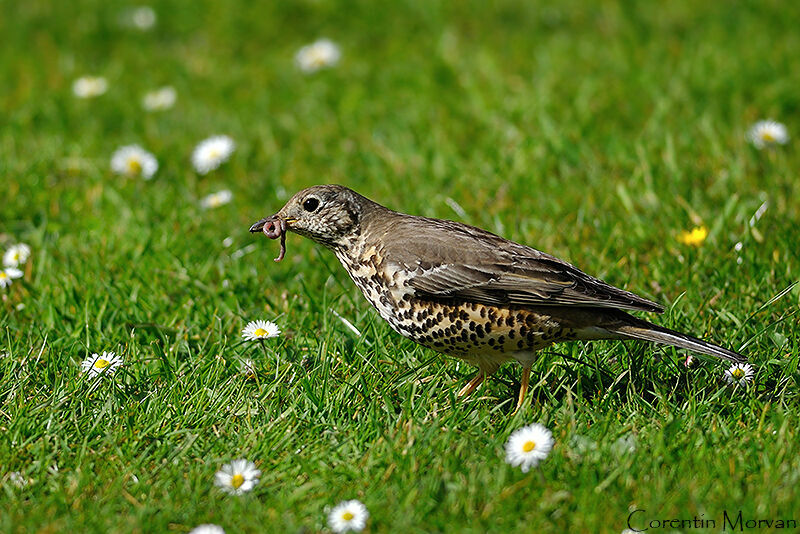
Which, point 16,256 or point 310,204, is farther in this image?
point 16,256

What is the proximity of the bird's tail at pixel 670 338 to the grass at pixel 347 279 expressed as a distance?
9.1 inches

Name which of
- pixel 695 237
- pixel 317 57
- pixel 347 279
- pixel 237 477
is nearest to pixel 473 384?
pixel 237 477

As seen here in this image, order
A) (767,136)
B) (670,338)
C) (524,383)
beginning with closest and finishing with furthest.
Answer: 1. (670,338)
2. (524,383)
3. (767,136)

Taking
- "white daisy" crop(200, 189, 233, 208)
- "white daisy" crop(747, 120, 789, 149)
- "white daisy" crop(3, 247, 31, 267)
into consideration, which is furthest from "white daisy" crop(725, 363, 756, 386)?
"white daisy" crop(3, 247, 31, 267)

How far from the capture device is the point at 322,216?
4785 millimetres

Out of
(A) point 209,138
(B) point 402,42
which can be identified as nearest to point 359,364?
(A) point 209,138

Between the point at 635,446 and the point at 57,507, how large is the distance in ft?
6.90

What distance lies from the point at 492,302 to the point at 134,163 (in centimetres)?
364

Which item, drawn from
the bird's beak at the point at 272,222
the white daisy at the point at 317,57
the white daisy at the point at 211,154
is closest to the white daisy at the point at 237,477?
the bird's beak at the point at 272,222

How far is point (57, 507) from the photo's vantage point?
3695 millimetres

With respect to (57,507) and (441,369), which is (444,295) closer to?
(441,369)

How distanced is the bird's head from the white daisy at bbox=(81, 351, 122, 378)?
0.85 m

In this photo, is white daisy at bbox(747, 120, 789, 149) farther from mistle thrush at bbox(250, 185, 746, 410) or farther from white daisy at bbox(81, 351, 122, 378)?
white daisy at bbox(81, 351, 122, 378)

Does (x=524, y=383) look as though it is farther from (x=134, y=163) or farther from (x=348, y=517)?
(x=134, y=163)
